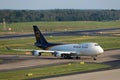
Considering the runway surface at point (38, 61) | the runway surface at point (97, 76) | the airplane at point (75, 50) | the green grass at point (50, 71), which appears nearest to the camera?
the runway surface at point (97, 76)

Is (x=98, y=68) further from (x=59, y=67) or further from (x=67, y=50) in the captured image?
(x=67, y=50)

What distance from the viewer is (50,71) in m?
73.8

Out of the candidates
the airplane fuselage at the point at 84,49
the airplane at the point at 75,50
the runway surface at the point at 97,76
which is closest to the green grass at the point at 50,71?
the runway surface at the point at 97,76

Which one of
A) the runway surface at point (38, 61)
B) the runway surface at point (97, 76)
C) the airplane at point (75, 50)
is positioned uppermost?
the airplane at point (75, 50)

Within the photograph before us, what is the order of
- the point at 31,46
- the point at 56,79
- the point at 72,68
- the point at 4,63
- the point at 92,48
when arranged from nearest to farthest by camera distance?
the point at 56,79 < the point at 72,68 < the point at 4,63 < the point at 92,48 < the point at 31,46

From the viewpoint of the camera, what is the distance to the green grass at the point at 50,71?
68.9 m

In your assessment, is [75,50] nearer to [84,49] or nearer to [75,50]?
[75,50]

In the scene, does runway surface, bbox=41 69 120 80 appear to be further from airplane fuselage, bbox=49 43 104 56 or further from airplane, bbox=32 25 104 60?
airplane, bbox=32 25 104 60

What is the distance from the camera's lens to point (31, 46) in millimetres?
124438

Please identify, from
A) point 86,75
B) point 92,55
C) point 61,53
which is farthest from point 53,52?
point 86,75

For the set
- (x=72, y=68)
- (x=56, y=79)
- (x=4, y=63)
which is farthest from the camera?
(x=4, y=63)

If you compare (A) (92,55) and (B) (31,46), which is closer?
(A) (92,55)

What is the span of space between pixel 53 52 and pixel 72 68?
19.9 metres

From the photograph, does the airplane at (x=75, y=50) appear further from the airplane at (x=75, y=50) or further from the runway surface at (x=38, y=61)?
the runway surface at (x=38, y=61)
